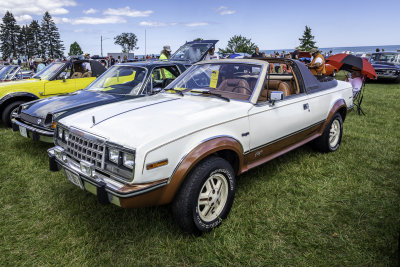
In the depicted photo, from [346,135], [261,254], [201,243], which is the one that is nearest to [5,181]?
[201,243]

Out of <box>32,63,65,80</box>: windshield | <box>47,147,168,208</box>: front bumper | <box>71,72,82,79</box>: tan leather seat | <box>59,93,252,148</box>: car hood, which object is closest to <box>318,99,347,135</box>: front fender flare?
<box>59,93,252,148</box>: car hood

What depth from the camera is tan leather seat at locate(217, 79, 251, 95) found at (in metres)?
3.20

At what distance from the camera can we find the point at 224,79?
11.2ft

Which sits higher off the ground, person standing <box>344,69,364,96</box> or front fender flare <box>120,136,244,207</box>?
person standing <box>344,69,364,96</box>

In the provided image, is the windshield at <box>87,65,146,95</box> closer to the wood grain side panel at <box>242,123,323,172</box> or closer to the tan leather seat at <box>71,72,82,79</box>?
the tan leather seat at <box>71,72,82,79</box>

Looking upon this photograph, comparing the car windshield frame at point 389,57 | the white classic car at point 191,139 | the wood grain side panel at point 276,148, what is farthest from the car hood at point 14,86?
the car windshield frame at point 389,57

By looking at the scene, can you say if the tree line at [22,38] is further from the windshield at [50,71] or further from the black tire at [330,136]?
the black tire at [330,136]

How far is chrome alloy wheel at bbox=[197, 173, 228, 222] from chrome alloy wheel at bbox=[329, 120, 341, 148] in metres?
2.84

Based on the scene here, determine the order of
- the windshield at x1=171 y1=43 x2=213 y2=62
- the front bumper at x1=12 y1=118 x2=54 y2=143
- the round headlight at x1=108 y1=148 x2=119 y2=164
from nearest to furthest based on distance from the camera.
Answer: the round headlight at x1=108 y1=148 x2=119 y2=164, the front bumper at x1=12 y1=118 x2=54 y2=143, the windshield at x1=171 y1=43 x2=213 y2=62

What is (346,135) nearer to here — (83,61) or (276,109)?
(276,109)

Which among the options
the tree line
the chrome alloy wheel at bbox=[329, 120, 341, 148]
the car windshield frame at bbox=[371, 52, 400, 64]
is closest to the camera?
the chrome alloy wheel at bbox=[329, 120, 341, 148]

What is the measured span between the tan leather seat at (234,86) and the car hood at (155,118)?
25cm

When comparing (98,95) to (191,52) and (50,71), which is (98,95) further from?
(191,52)

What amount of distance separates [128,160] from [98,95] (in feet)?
10.5
